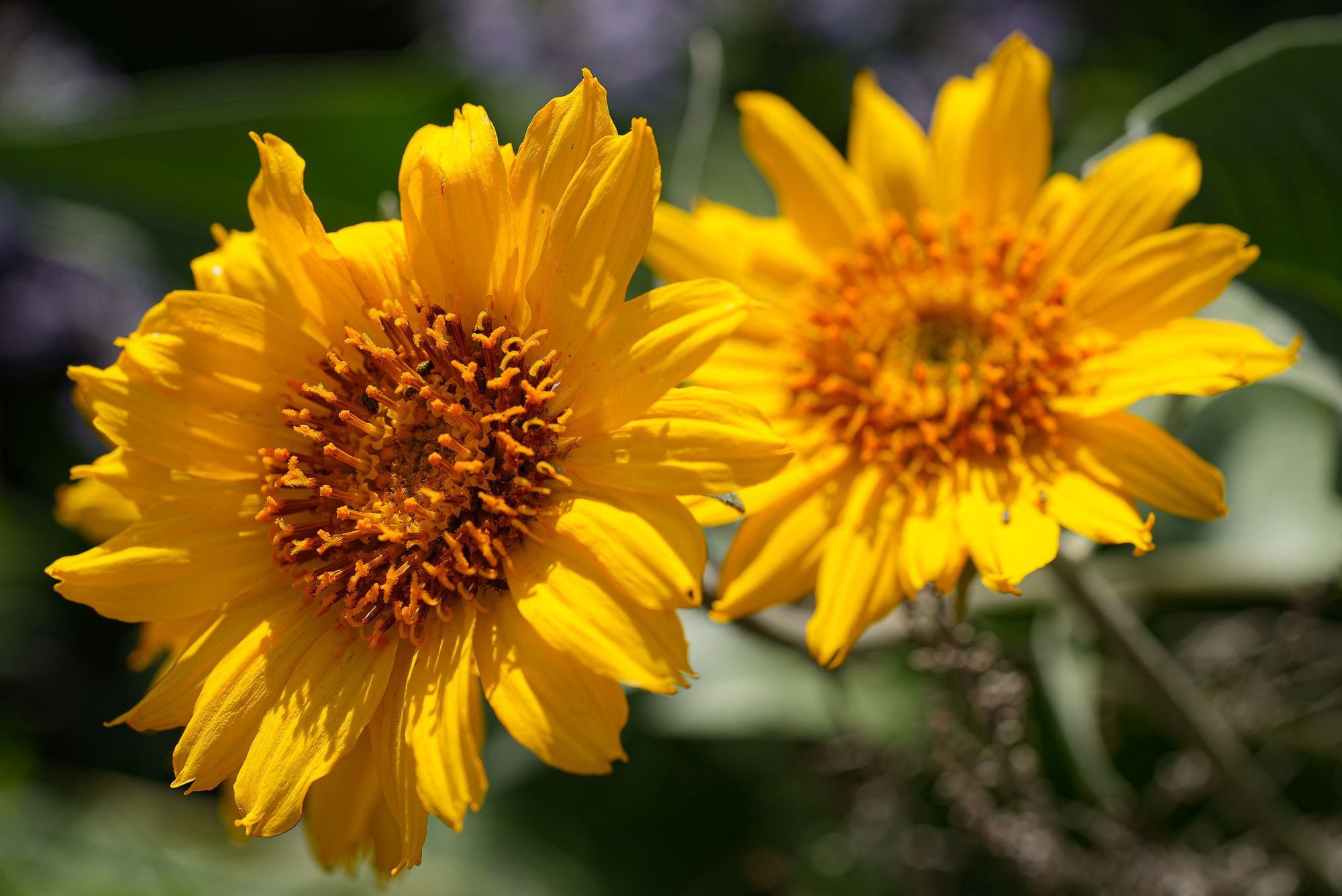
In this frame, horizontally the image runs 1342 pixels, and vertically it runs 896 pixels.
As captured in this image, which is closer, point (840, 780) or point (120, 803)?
point (840, 780)

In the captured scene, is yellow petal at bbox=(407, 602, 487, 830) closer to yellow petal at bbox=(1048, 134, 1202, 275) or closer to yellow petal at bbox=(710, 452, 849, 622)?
yellow petal at bbox=(710, 452, 849, 622)

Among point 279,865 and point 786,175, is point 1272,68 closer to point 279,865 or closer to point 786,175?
point 786,175

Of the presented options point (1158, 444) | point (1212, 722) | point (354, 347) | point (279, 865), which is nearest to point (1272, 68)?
point (1158, 444)


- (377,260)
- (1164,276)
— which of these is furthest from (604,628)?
(1164,276)

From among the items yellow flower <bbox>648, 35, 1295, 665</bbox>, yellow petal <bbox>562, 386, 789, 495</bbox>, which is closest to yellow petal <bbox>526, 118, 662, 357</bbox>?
yellow petal <bbox>562, 386, 789, 495</bbox>

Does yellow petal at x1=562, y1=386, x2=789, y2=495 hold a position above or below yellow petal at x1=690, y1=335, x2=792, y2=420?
above

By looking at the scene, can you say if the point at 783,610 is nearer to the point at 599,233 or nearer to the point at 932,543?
the point at 932,543
